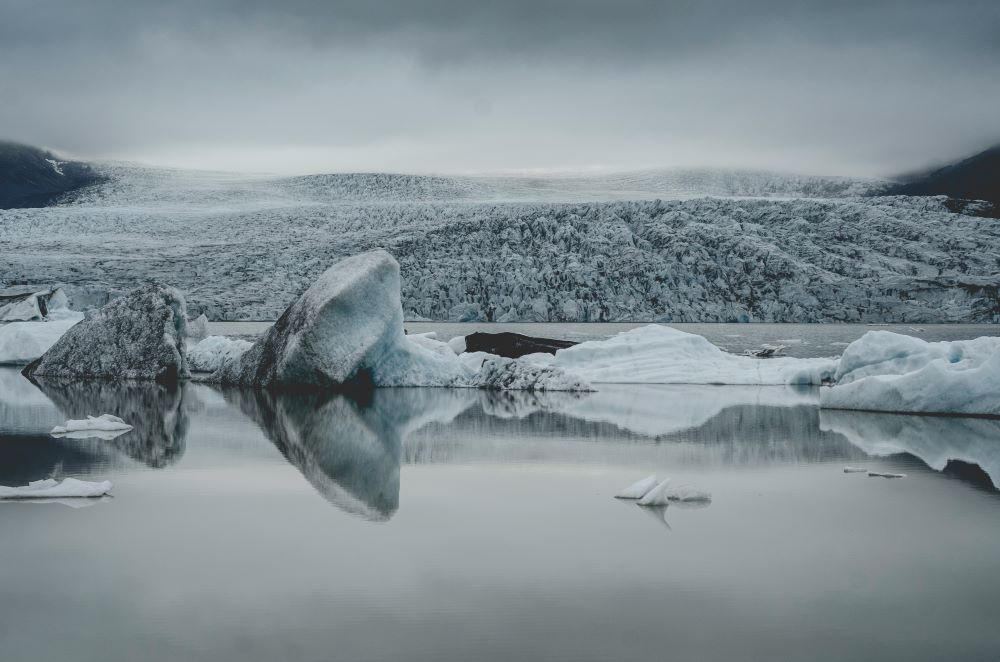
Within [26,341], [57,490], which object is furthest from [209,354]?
[57,490]

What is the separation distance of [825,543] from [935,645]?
103 centimetres

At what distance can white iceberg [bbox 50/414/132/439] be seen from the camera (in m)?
6.20

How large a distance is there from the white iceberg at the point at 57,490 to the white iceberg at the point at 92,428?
6.82 ft

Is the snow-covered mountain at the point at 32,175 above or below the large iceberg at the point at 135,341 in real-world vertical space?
above

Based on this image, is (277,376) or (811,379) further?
(811,379)

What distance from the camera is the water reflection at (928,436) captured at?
17.2 ft

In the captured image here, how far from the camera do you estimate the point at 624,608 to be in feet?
7.96

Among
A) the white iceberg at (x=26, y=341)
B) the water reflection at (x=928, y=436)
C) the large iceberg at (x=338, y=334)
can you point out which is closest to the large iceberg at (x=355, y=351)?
the large iceberg at (x=338, y=334)

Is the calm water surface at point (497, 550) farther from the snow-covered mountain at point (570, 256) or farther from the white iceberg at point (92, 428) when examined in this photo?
the snow-covered mountain at point (570, 256)

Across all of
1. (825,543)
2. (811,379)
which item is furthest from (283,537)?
(811,379)

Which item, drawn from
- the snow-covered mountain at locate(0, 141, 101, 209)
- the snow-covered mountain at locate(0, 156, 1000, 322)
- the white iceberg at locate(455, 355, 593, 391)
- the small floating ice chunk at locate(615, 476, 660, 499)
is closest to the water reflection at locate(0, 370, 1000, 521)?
the white iceberg at locate(455, 355, 593, 391)

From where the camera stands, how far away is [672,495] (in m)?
3.97

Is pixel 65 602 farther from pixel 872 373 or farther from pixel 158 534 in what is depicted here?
pixel 872 373

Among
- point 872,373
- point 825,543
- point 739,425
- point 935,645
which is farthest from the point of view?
point 872,373
